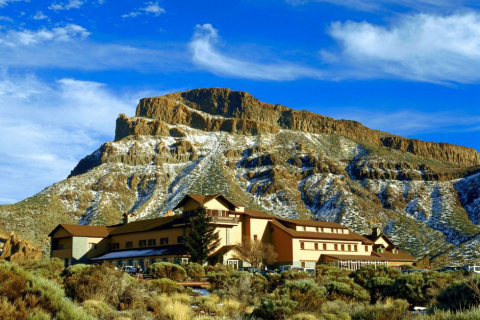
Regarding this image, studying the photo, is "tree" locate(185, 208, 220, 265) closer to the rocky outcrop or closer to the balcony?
the balcony

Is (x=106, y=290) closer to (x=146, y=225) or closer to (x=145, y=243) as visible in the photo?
(x=145, y=243)

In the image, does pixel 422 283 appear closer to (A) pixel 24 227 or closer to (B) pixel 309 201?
(A) pixel 24 227

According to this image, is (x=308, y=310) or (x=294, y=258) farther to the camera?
(x=294, y=258)

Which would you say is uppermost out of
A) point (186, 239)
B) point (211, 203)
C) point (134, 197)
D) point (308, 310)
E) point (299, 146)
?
point (299, 146)

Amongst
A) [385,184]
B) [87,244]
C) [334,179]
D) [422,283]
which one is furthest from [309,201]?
[422,283]

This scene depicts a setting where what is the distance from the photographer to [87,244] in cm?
7700

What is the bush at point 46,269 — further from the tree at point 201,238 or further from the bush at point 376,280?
the bush at point 376,280

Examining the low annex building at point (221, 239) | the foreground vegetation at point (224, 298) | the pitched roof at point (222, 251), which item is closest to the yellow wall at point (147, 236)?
the low annex building at point (221, 239)

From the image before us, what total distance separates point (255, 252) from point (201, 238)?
6890 mm

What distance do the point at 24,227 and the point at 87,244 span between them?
48.5 metres

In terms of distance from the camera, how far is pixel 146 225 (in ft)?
251

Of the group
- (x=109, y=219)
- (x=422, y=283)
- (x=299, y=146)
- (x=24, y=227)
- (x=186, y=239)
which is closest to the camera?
(x=422, y=283)

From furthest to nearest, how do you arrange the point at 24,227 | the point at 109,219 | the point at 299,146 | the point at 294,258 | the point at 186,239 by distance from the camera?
the point at 299,146 < the point at 109,219 < the point at 24,227 < the point at 294,258 < the point at 186,239

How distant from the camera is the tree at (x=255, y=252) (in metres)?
63.9
